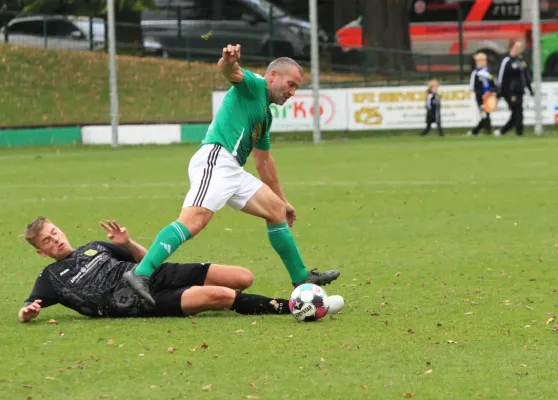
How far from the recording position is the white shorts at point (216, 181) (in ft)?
27.9

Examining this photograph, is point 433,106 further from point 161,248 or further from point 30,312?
point 30,312

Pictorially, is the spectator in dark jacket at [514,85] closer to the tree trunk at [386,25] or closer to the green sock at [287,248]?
the tree trunk at [386,25]

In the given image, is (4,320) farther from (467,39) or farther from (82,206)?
(467,39)

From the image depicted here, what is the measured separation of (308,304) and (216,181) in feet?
3.45

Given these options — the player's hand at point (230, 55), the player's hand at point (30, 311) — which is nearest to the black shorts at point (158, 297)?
the player's hand at point (30, 311)

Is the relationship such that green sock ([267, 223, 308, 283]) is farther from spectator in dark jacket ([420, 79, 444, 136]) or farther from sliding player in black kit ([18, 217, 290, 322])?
spectator in dark jacket ([420, 79, 444, 136])

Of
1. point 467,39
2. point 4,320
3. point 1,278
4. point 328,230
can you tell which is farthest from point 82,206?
point 467,39

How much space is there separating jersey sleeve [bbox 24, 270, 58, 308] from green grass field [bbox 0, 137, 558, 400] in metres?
0.15

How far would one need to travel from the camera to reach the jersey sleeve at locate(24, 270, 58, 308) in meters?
8.40

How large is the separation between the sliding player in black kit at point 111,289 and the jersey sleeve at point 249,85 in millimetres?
1233

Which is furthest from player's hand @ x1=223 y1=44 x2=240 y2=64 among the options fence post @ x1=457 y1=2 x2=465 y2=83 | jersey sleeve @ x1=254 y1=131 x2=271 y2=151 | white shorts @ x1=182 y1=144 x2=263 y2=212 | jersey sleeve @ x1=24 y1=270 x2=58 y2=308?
fence post @ x1=457 y1=2 x2=465 y2=83

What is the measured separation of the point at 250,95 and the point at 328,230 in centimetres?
539

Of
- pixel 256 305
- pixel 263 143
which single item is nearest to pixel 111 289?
pixel 256 305

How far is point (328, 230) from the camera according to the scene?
1384 centimetres
